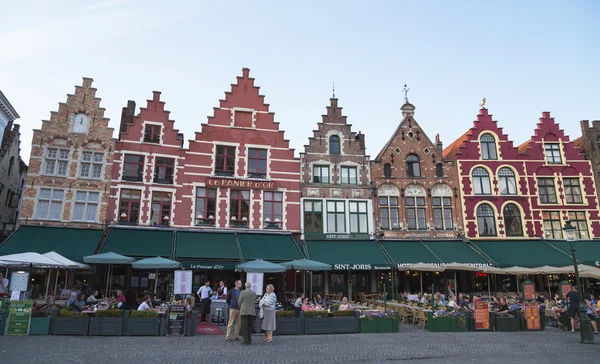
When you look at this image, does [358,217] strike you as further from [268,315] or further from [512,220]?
[268,315]

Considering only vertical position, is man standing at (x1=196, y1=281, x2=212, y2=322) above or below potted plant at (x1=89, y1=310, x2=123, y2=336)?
above

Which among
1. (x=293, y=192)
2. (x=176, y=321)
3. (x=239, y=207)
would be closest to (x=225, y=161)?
(x=239, y=207)

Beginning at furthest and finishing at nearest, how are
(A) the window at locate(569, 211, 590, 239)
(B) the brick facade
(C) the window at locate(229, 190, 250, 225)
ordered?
1. (A) the window at locate(569, 211, 590, 239)
2. (C) the window at locate(229, 190, 250, 225)
3. (B) the brick facade

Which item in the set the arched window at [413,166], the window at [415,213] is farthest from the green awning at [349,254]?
the arched window at [413,166]

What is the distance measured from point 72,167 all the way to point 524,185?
28.5 meters

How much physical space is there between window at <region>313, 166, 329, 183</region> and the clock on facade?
13.9 m

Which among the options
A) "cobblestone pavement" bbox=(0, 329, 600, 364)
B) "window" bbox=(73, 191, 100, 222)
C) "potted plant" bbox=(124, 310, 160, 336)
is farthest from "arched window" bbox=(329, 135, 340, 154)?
"potted plant" bbox=(124, 310, 160, 336)

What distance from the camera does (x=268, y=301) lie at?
12633 millimetres

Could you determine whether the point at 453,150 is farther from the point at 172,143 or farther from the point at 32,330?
the point at 32,330

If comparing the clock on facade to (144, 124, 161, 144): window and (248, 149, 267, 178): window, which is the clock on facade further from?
(248, 149, 267, 178): window

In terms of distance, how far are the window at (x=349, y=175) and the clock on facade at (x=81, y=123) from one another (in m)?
15.7

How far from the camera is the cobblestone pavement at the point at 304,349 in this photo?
9922mm

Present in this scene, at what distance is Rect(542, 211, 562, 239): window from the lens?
90.7 feet

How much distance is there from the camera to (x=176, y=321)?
13.6 metres
